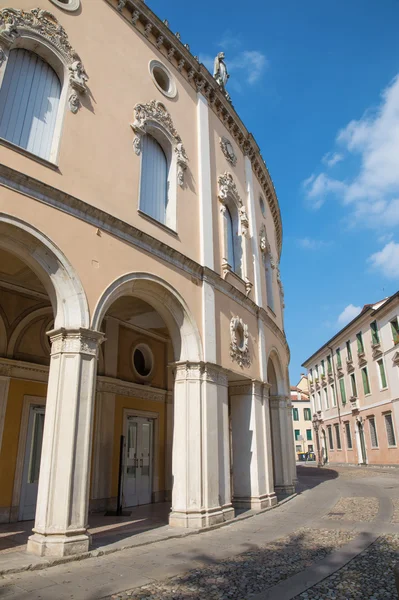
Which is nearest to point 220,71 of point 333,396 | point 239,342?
point 239,342

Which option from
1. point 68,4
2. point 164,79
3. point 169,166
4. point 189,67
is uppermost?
point 189,67

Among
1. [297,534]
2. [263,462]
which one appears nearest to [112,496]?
[263,462]

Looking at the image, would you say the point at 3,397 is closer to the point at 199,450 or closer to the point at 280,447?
the point at 199,450

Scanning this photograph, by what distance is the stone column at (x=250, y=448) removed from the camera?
11.7 m

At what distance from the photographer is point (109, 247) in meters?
8.43

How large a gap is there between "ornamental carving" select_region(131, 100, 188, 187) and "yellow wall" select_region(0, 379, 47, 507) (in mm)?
6137

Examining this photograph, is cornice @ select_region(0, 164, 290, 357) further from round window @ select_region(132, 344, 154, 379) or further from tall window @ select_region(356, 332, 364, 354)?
tall window @ select_region(356, 332, 364, 354)

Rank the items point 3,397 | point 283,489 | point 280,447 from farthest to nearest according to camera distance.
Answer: point 280,447 → point 283,489 → point 3,397

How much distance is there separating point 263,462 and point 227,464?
2.33 metres

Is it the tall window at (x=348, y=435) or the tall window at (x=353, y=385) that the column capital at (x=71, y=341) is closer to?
the tall window at (x=353, y=385)

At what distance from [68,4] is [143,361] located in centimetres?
965

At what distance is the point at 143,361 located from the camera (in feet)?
46.0

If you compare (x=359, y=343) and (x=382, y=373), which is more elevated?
(x=359, y=343)

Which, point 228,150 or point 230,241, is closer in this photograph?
point 230,241
